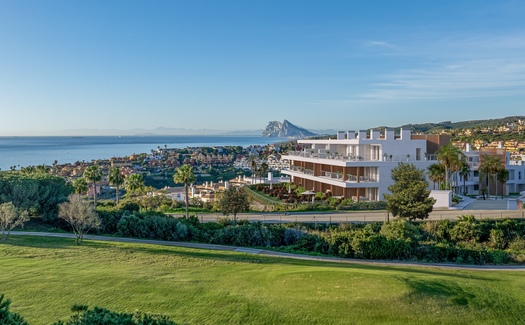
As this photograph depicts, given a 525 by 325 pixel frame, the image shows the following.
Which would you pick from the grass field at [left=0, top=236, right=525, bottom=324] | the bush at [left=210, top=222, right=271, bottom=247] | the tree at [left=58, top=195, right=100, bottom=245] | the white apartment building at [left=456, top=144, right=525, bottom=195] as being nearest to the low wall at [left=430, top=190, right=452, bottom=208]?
the white apartment building at [left=456, top=144, right=525, bottom=195]

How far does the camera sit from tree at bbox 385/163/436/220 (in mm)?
30312

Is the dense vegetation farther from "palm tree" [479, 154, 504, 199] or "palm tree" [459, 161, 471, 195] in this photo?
"palm tree" [479, 154, 504, 199]

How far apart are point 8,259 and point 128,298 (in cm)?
844

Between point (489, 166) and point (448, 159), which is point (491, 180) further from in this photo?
point (448, 159)

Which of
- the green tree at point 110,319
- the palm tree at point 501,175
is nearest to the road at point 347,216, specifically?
the palm tree at point 501,175

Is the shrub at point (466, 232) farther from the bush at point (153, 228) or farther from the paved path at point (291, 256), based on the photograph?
the bush at point (153, 228)

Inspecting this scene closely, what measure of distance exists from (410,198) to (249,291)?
19.6 m

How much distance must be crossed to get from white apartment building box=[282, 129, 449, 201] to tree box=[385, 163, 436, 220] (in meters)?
12.3

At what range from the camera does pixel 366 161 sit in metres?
44.7

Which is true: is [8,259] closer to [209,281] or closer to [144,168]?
[209,281]

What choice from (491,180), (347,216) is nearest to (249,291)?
(347,216)

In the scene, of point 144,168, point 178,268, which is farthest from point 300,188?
point 144,168

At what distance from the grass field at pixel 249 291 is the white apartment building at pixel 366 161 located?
25.7 meters

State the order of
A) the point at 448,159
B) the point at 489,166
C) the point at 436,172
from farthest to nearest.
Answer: the point at 489,166 < the point at 436,172 < the point at 448,159
